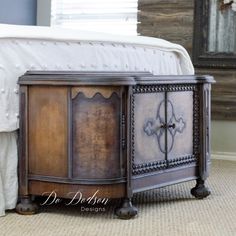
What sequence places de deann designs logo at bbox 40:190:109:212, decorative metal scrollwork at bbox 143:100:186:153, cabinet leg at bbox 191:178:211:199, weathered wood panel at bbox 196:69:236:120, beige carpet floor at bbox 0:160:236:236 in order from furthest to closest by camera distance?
weathered wood panel at bbox 196:69:236:120 → cabinet leg at bbox 191:178:211:199 → decorative metal scrollwork at bbox 143:100:186:153 → de deann designs logo at bbox 40:190:109:212 → beige carpet floor at bbox 0:160:236:236

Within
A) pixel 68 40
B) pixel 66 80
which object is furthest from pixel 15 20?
pixel 66 80

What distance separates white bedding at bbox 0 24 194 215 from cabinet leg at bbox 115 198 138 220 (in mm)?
393


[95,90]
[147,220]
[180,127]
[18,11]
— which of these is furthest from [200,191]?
[18,11]

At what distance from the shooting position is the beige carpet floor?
6.02 feet

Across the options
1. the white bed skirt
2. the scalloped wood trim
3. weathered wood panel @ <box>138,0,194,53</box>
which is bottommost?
the white bed skirt

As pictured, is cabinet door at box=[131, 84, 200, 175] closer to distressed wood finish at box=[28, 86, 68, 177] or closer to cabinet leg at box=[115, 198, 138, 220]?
cabinet leg at box=[115, 198, 138, 220]

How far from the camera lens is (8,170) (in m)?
2.03

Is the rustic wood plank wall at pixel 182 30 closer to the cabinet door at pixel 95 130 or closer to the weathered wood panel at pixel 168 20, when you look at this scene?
the weathered wood panel at pixel 168 20

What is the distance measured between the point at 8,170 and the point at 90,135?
35 centimetres

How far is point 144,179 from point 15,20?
2.29 m

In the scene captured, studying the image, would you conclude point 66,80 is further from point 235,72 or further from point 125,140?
point 235,72

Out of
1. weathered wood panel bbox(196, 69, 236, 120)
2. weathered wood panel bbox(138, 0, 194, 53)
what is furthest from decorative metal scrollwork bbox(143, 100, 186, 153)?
weathered wood panel bbox(138, 0, 194, 53)

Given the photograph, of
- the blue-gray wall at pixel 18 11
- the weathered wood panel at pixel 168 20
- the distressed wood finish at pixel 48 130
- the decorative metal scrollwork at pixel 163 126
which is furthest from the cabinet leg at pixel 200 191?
the blue-gray wall at pixel 18 11

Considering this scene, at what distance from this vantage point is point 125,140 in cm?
196
